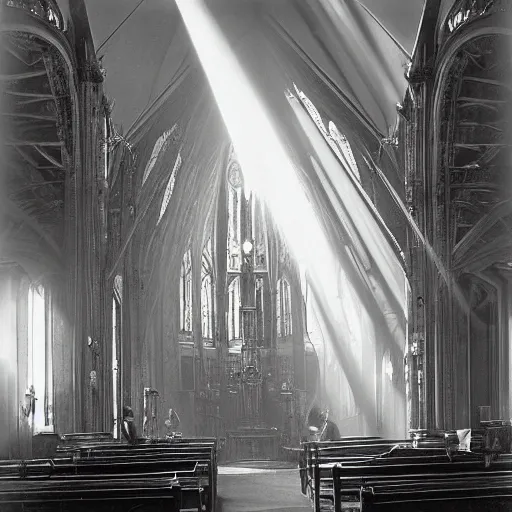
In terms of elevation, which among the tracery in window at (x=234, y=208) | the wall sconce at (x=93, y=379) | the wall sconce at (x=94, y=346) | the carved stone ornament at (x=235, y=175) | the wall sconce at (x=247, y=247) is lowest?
the wall sconce at (x=93, y=379)

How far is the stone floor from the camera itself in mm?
13906

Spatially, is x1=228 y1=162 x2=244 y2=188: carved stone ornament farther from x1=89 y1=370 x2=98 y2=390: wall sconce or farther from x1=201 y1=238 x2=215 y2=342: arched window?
x1=89 y1=370 x2=98 y2=390: wall sconce

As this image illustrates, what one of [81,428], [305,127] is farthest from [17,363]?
[305,127]

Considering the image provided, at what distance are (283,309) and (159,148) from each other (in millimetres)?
8090

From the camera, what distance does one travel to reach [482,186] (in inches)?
809

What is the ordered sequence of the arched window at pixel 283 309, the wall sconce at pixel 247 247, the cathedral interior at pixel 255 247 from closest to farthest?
the cathedral interior at pixel 255 247 < the wall sconce at pixel 247 247 < the arched window at pixel 283 309

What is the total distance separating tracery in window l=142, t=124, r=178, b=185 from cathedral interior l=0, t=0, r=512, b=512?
0.12 metres

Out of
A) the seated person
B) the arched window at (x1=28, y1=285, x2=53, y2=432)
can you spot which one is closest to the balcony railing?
the arched window at (x1=28, y1=285, x2=53, y2=432)

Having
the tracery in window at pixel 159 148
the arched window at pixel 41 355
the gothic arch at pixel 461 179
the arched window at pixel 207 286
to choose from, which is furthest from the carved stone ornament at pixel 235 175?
the gothic arch at pixel 461 179

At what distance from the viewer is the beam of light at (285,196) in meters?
28.7

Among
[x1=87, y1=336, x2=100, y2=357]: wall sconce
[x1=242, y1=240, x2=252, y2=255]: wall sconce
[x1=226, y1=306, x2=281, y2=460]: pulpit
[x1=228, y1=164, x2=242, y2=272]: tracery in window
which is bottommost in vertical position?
[x1=226, y1=306, x2=281, y2=460]: pulpit

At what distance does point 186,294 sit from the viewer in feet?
105

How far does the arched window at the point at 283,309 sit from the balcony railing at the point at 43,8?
54.6ft

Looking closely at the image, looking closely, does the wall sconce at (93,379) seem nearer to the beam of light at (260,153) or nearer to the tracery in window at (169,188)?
the tracery in window at (169,188)
